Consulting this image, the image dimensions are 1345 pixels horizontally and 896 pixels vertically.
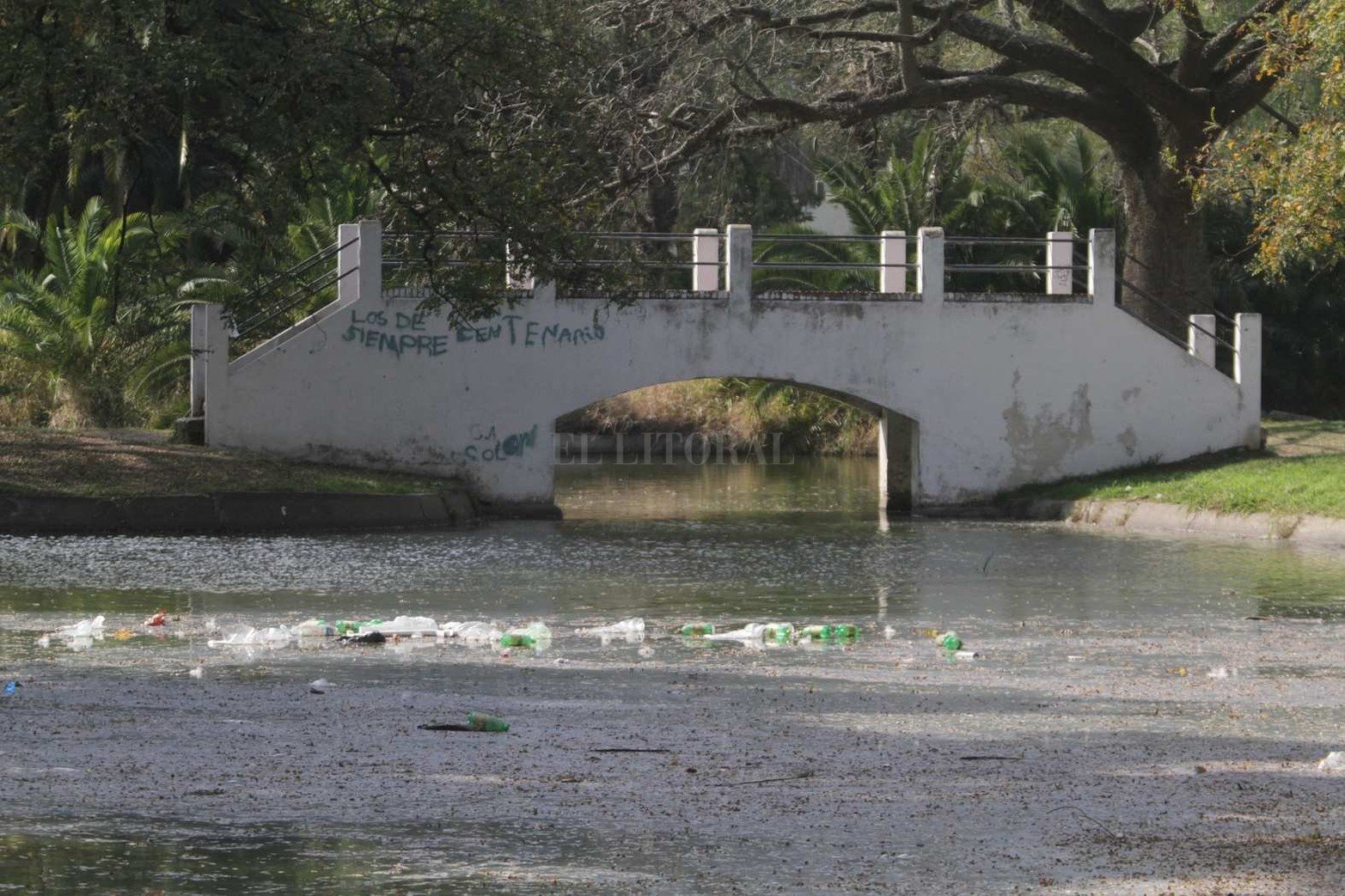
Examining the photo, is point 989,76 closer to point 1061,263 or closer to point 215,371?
point 1061,263

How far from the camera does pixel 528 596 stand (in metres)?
15.3

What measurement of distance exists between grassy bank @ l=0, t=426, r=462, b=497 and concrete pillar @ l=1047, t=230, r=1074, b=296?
924 centimetres

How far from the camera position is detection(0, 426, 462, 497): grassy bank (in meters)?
21.0

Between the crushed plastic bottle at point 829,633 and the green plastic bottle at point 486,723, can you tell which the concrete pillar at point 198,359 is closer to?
the crushed plastic bottle at point 829,633

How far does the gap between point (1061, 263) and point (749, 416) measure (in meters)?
15.2

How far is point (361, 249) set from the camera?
79.4 ft

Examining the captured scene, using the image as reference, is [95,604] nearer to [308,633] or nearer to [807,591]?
[308,633]

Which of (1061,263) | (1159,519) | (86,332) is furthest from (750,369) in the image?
(86,332)

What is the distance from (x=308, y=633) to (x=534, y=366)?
1250cm

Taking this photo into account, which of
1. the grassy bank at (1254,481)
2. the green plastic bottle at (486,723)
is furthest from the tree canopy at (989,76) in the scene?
the green plastic bottle at (486,723)

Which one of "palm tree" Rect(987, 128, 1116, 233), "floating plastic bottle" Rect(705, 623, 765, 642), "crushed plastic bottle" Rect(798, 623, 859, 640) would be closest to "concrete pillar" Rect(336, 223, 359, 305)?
"floating plastic bottle" Rect(705, 623, 765, 642)

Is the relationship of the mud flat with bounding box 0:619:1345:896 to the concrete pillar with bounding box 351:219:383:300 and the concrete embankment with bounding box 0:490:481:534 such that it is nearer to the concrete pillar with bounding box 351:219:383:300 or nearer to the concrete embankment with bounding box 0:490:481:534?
the concrete embankment with bounding box 0:490:481:534

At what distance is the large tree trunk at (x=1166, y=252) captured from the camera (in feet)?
93.5

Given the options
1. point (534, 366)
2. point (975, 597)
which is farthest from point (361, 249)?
point (975, 597)
